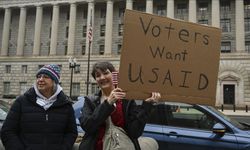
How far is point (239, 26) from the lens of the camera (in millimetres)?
48781

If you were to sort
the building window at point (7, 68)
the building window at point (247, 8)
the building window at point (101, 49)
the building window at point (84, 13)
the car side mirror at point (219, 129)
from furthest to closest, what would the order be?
the building window at point (7, 68) → the building window at point (84, 13) → the building window at point (101, 49) → the building window at point (247, 8) → the car side mirror at point (219, 129)

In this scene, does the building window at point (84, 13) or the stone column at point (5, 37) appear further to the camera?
the stone column at point (5, 37)

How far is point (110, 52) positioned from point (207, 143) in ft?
159

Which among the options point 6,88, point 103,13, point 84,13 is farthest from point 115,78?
point 6,88

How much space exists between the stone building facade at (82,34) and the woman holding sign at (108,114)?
45.5 meters

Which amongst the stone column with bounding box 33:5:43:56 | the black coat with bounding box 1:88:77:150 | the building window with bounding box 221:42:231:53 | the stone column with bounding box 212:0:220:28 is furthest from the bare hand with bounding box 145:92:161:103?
the stone column with bounding box 33:5:43:56

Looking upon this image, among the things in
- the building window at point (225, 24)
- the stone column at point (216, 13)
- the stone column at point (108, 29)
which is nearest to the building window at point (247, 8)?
the building window at point (225, 24)

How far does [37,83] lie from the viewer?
3633 millimetres

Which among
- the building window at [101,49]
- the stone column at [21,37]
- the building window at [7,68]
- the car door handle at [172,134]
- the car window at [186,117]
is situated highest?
the stone column at [21,37]

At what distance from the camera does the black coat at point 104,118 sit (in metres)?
3.08

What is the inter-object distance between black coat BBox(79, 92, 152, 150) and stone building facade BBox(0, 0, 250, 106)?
45513mm


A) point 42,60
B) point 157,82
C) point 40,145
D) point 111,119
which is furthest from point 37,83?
point 42,60

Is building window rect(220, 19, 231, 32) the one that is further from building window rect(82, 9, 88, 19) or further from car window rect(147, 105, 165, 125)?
car window rect(147, 105, 165, 125)

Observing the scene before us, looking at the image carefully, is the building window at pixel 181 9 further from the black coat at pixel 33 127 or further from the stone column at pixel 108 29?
the black coat at pixel 33 127
